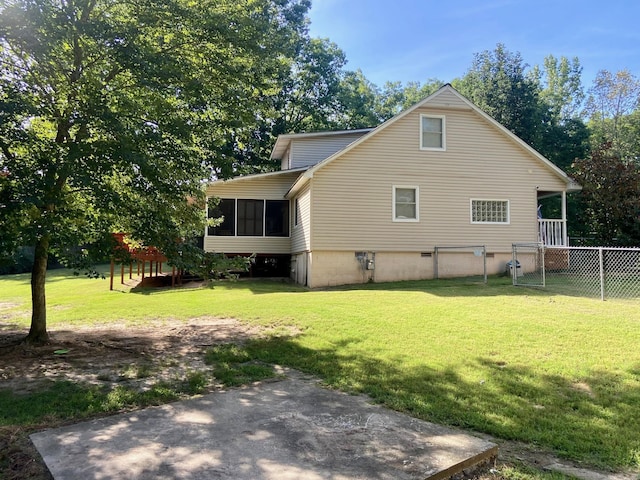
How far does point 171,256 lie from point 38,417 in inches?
135

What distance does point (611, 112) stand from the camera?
3878cm

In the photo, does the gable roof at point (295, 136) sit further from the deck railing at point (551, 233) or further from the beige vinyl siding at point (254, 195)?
the deck railing at point (551, 233)

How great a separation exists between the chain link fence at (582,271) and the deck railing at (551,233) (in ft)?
1.81

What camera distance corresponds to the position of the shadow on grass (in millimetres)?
3518

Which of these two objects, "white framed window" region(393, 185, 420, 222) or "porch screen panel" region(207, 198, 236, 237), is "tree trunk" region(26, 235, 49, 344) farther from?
"white framed window" region(393, 185, 420, 222)


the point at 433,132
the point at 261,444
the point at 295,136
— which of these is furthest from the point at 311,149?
the point at 261,444

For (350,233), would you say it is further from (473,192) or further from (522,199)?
(522,199)

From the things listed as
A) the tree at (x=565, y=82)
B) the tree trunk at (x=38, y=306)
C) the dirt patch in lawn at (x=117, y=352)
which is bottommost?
the dirt patch in lawn at (x=117, y=352)

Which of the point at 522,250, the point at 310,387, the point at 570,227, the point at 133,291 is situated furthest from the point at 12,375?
the point at 570,227

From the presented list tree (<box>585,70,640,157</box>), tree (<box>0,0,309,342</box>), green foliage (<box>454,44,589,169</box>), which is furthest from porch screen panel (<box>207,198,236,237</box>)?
tree (<box>585,70,640,157</box>)

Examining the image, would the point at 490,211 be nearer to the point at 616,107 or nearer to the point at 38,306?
the point at 38,306

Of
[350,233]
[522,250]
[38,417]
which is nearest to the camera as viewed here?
[38,417]

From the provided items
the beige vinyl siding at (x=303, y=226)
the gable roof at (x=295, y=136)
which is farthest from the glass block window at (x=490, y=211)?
the beige vinyl siding at (x=303, y=226)

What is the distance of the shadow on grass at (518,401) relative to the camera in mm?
3518
